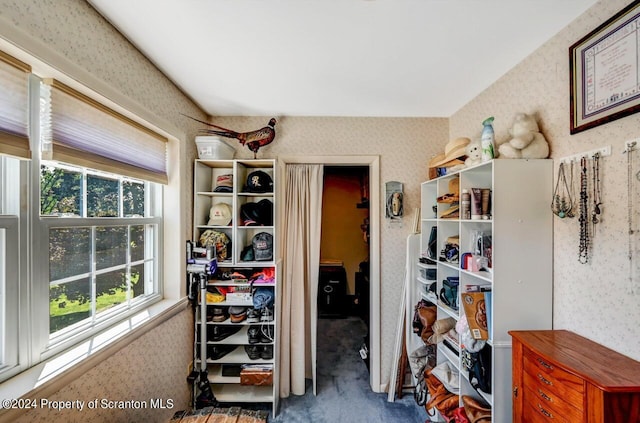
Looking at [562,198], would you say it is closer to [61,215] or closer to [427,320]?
[427,320]

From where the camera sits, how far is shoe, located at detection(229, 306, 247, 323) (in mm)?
2090

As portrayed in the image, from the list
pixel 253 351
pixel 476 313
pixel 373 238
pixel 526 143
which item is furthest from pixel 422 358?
pixel 526 143

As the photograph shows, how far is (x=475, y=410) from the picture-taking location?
4.89 ft

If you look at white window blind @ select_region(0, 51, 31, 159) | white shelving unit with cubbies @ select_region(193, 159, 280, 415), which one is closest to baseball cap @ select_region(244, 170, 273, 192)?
white shelving unit with cubbies @ select_region(193, 159, 280, 415)

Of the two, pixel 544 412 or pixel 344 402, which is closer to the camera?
pixel 544 412

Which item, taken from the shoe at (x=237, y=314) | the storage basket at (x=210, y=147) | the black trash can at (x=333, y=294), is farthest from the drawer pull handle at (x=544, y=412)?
the black trash can at (x=333, y=294)

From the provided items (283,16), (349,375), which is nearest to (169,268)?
(283,16)

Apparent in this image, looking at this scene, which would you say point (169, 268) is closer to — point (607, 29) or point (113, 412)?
point (113, 412)

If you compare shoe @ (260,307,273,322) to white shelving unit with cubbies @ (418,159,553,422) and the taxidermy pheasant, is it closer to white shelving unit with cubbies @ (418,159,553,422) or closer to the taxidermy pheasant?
the taxidermy pheasant

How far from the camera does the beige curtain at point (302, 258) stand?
2.37 m

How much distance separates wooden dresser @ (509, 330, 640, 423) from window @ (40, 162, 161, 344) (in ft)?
7.07

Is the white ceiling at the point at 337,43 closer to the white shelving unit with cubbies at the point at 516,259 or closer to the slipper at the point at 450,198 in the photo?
the white shelving unit with cubbies at the point at 516,259

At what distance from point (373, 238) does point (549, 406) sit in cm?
152

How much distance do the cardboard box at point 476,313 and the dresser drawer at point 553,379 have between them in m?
0.23
